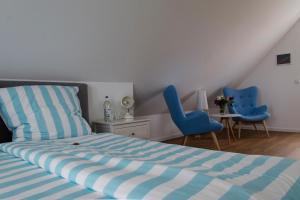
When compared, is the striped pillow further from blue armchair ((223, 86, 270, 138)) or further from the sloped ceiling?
blue armchair ((223, 86, 270, 138))

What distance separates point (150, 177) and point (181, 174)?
0.12m

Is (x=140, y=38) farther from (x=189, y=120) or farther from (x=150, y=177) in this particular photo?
(x=150, y=177)

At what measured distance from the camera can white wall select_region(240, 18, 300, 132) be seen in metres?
4.65

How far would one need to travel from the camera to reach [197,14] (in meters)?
2.77

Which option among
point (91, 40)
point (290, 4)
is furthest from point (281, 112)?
point (91, 40)

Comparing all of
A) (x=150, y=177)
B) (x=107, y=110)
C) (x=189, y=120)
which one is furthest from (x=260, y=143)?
(x=150, y=177)

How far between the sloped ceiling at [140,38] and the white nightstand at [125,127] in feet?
1.84

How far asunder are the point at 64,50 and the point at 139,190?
70.9 inches

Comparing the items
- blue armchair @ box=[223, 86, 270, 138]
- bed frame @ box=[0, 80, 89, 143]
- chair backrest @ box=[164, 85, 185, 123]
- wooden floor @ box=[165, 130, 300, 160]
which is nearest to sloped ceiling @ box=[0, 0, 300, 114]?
bed frame @ box=[0, 80, 89, 143]

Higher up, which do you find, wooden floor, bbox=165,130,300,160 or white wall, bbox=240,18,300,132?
white wall, bbox=240,18,300,132

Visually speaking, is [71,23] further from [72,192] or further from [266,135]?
[266,135]

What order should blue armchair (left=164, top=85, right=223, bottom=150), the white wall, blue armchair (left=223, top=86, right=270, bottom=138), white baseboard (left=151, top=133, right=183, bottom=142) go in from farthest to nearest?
the white wall, blue armchair (left=223, top=86, right=270, bottom=138), white baseboard (left=151, top=133, right=183, bottom=142), blue armchair (left=164, top=85, right=223, bottom=150)

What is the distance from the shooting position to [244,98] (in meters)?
4.88

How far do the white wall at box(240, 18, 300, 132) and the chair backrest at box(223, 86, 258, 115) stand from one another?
42 cm
